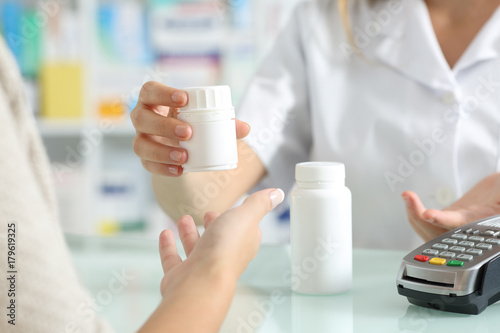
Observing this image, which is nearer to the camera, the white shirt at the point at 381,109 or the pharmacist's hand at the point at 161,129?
the pharmacist's hand at the point at 161,129

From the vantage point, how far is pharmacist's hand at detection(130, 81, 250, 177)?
542mm

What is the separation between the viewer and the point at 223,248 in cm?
43

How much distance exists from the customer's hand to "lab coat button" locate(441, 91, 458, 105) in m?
0.48

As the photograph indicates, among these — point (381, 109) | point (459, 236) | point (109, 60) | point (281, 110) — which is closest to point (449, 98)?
point (381, 109)

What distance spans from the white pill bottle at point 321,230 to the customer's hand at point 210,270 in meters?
0.06

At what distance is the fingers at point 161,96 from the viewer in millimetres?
530

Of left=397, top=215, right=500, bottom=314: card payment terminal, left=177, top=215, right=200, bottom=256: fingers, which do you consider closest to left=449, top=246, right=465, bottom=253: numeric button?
left=397, top=215, right=500, bottom=314: card payment terminal

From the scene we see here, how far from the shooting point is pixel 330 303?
54cm

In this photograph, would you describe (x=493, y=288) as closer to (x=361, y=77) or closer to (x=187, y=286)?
(x=187, y=286)

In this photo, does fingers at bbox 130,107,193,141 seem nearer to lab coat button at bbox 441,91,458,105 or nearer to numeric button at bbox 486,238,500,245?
numeric button at bbox 486,238,500,245

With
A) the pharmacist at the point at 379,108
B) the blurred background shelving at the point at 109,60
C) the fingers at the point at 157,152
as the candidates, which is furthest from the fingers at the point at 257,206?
the blurred background shelving at the point at 109,60

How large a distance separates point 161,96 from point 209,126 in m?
0.07

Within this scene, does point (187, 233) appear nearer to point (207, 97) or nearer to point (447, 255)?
point (207, 97)

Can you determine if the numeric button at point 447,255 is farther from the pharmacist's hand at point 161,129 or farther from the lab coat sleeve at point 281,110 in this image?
the lab coat sleeve at point 281,110
